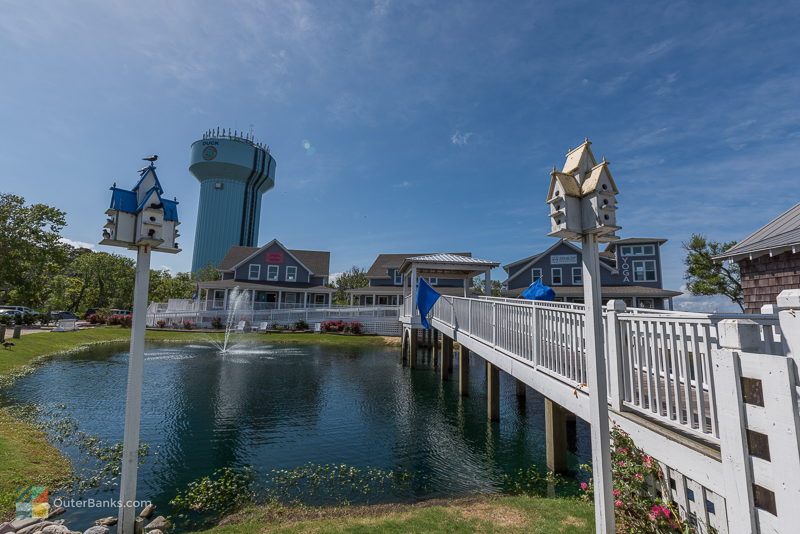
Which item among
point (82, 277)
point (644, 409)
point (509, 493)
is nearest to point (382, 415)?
point (509, 493)

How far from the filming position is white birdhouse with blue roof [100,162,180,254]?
4641mm

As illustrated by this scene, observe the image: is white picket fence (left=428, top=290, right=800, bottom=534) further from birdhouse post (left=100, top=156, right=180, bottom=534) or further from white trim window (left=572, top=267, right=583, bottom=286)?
white trim window (left=572, top=267, right=583, bottom=286)

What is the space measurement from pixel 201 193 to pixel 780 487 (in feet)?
322

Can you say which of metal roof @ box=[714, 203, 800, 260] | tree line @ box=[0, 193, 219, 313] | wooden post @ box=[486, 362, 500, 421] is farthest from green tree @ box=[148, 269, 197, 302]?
metal roof @ box=[714, 203, 800, 260]

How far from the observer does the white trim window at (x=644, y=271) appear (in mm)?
33062

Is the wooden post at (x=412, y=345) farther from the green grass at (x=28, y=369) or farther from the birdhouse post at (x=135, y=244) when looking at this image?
the birdhouse post at (x=135, y=244)

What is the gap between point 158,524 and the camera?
556 centimetres

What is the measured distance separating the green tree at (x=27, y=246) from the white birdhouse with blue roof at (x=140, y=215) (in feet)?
100

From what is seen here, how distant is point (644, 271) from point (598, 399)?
35.6m

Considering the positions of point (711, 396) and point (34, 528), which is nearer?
point (711, 396)

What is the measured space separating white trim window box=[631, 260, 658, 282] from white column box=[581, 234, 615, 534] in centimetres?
3514

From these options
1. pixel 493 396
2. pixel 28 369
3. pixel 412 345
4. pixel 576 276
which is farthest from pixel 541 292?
pixel 576 276

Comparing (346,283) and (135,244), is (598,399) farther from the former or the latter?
(346,283)

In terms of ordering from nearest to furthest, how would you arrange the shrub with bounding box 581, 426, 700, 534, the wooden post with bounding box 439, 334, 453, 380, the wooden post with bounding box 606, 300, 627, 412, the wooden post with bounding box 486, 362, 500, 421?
the shrub with bounding box 581, 426, 700, 534 < the wooden post with bounding box 606, 300, 627, 412 < the wooden post with bounding box 486, 362, 500, 421 < the wooden post with bounding box 439, 334, 453, 380
